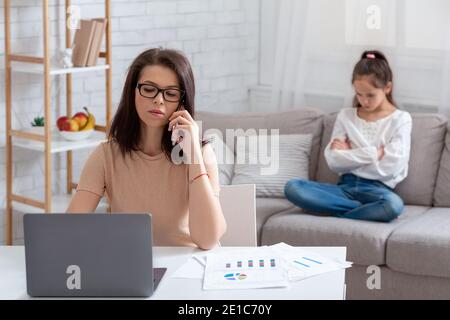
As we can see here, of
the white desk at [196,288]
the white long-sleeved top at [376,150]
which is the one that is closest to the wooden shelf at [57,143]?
the white long-sleeved top at [376,150]

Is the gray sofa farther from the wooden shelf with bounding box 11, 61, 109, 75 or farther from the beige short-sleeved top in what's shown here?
the beige short-sleeved top

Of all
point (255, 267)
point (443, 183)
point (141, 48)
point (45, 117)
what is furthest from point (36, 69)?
point (255, 267)

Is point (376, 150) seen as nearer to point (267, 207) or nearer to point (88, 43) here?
point (267, 207)

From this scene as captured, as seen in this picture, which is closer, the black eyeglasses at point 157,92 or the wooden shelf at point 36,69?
the black eyeglasses at point 157,92

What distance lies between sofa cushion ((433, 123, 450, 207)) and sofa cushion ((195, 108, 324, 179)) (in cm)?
62

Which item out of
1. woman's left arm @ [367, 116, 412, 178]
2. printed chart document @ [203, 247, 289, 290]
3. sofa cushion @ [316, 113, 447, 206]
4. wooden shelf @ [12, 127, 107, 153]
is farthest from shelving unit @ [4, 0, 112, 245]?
printed chart document @ [203, 247, 289, 290]

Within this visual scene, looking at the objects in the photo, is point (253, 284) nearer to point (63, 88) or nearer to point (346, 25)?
point (63, 88)

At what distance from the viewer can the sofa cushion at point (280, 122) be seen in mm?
4367

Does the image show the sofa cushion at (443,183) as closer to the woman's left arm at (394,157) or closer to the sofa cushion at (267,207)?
the woman's left arm at (394,157)

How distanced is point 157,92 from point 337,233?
1451mm

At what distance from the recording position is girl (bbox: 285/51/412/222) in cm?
390

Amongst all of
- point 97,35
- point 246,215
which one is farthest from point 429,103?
point 246,215

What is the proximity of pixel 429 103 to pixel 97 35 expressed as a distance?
5.50 feet

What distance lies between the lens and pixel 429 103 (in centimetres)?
441
